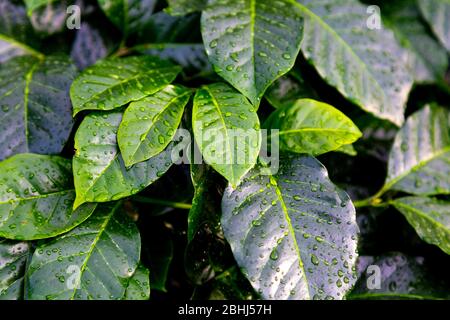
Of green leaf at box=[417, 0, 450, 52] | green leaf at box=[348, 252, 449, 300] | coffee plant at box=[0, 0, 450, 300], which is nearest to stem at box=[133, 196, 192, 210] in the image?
coffee plant at box=[0, 0, 450, 300]

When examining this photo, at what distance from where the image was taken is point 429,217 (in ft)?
4.48

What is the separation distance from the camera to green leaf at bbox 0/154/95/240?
3.72 ft

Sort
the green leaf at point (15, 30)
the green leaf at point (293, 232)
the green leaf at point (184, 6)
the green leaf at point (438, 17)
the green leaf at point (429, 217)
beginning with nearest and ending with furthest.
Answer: the green leaf at point (293, 232) → the green leaf at point (429, 217) → the green leaf at point (184, 6) → the green leaf at point (15, 30) → the green leaf at point (438, 17)

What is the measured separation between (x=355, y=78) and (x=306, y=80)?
0.53ft

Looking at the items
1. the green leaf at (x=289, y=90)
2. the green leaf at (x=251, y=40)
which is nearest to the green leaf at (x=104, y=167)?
the green leaf at (x=251, y=40)

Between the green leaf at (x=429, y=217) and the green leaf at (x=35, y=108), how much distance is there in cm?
88

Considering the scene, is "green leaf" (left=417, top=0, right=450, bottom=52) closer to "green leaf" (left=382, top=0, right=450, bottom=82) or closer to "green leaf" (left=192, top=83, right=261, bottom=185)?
"green leaf" (left=382, top=0, right=450, bottom=82)

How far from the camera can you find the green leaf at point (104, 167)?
109 centimetres

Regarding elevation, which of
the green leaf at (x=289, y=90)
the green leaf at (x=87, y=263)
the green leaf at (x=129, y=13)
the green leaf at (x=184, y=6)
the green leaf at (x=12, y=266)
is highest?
the green leaf at (x=184, y=6)

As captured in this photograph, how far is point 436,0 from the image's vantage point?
171cm

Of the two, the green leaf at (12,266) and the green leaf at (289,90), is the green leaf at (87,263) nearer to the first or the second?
the green leaf at (12,266)

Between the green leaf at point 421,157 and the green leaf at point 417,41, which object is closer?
the green leaf at point 421,157

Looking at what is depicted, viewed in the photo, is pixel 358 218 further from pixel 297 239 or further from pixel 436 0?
pixel 436 0
